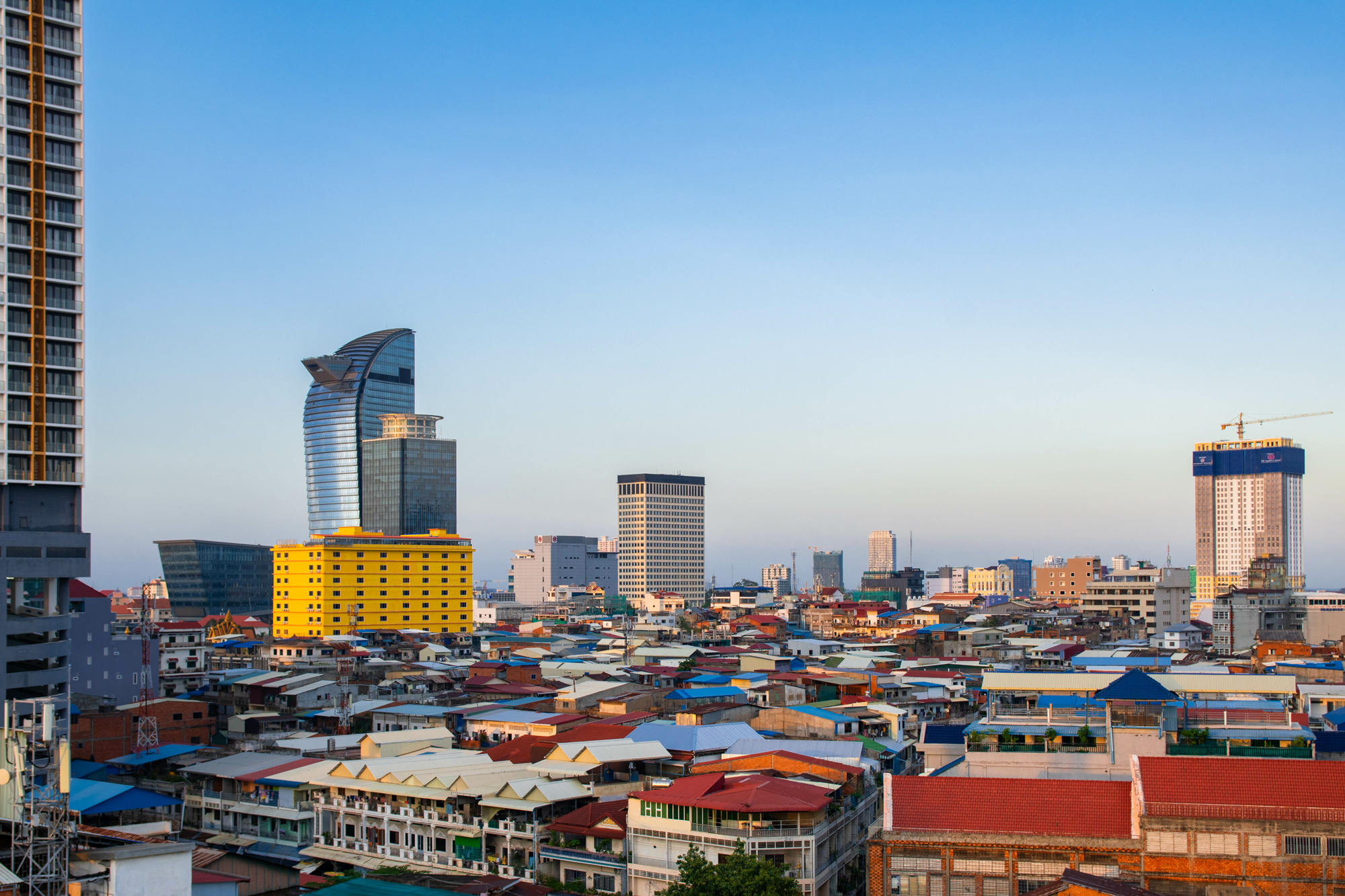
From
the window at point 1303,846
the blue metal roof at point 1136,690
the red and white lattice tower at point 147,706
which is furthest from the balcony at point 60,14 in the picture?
the window at point 1303,846

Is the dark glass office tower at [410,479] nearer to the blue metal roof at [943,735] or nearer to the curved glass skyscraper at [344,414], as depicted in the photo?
the curved glass skyscraper at [344,414]

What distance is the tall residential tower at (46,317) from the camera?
158ft

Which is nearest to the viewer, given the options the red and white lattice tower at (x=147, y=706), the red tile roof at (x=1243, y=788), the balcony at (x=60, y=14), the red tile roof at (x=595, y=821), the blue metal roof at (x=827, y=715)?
the red tile roof at (x=1243, y=788)

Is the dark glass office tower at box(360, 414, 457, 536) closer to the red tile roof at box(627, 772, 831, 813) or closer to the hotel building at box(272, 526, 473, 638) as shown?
the hotel building at box(272, 526, 473, 638)

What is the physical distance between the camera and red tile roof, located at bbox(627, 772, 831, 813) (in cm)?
3484

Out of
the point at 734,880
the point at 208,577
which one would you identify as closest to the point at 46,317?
the point at 734,880

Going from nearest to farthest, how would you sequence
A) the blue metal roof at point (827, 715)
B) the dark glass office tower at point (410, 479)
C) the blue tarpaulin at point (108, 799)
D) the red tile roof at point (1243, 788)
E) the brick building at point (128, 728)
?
the red tile roof at point (1243, 788), the blue tarpaulin at point (108, 799), the blue metal roof at point (827, 715), the brick building at point (128, 728), the dark glass office tower at point (410, 479)

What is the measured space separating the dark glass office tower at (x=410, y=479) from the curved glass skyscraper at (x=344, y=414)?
4.68 metres

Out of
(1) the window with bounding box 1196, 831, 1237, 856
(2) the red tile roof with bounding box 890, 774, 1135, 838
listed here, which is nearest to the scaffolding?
(2) the red tile roof with bounding box 890, 774, 1135, 838

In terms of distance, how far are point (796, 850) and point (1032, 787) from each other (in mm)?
7170

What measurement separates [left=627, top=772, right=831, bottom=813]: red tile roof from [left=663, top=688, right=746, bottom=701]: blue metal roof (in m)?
27.1

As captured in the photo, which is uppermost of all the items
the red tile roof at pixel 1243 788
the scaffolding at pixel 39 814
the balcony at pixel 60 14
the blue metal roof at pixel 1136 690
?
the balcony at pixel 60 14

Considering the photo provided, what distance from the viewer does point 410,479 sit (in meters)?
179

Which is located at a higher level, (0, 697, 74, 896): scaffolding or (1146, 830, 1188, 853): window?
(0, 697, 74, 896): scaffolding
